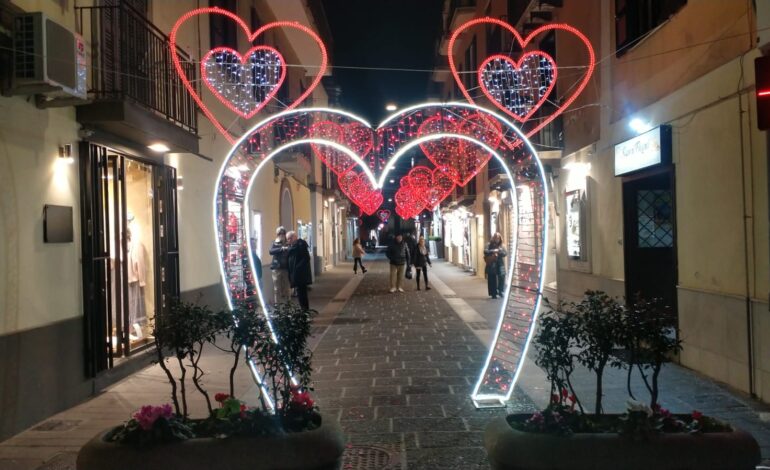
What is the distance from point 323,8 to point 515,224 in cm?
2175

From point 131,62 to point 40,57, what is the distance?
280 centimetres

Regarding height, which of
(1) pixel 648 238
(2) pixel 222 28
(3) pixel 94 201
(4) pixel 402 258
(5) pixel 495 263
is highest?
(2) pixel 222 28

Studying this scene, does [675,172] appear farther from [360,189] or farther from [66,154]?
[360,189]

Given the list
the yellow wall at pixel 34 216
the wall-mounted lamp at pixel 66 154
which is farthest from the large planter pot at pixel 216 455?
the wall-mounted lamp at pixel 66 154

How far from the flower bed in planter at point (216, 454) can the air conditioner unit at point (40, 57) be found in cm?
364

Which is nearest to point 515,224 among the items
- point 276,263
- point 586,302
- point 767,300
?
point 586,302

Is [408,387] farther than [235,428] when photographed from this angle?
Yes

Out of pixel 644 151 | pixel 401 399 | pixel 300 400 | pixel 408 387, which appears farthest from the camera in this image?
pixel 644 151

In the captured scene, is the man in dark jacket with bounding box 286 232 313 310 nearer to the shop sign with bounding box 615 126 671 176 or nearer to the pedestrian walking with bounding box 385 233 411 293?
the pedestrian walking with bounding box 385 233 411 293

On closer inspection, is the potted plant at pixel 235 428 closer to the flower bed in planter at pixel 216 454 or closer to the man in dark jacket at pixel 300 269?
the flower bed in planter at pixel 216 454

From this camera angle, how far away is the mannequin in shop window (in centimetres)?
922

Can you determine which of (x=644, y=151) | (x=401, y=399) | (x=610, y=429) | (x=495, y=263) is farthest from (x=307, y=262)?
(x=610, y=429)

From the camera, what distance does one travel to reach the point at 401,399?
6.96 m

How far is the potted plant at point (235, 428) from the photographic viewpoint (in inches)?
151
